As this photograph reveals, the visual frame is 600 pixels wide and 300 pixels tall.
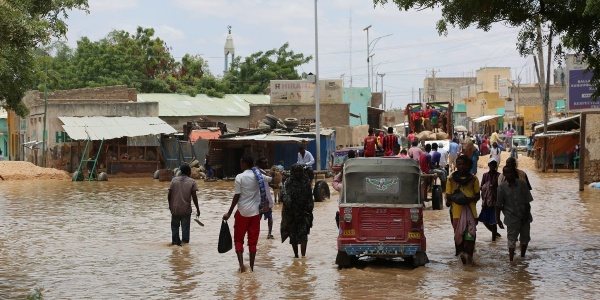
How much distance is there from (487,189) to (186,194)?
197 inches

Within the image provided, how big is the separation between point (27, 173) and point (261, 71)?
32.4m

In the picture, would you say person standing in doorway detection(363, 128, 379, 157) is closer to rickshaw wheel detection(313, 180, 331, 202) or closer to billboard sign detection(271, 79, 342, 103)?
rickshaw wheel detection(313, 180, 331, 202)

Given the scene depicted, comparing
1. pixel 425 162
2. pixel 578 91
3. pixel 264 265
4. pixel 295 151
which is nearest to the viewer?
pixel 264 265

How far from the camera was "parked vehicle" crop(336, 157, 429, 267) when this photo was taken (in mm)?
12672

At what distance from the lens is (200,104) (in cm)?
6288

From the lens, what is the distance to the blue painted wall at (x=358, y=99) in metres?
68.6

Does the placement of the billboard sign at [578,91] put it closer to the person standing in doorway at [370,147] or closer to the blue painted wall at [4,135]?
the person standing in doorway at [370,147]

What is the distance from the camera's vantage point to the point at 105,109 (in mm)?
49594

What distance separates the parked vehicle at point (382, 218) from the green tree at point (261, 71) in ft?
197

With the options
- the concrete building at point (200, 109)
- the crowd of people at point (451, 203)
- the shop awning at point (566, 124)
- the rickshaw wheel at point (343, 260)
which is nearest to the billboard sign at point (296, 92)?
the concrete building at point (200, 109)

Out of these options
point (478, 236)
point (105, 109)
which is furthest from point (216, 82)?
point (478, 236)

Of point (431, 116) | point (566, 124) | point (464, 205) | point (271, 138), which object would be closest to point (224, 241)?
point (464, 205)

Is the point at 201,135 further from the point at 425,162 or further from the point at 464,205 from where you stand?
the point at 464,205

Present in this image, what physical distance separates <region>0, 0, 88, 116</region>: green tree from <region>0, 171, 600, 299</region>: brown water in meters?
3.11
